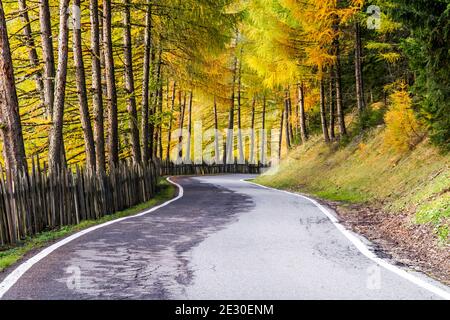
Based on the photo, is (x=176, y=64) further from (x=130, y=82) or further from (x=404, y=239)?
(x=404, y=239)

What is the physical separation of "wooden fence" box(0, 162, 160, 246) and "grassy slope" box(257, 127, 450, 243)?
7.28m

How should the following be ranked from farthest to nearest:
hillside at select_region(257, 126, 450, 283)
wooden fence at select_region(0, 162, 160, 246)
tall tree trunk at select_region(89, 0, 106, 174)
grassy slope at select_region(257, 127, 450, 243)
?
tall tree trunk at select_region(89, 0, 106, 174)
grassy slope at select_region(257, 127, 450, 243)
wooden fence at select_region(0, 162, 160, 246)
hillside at select_region(257, 126, 450, 283)

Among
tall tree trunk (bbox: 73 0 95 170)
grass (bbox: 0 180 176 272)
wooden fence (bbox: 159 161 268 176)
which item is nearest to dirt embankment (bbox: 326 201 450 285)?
grass (bbox: 0 180 176 272)

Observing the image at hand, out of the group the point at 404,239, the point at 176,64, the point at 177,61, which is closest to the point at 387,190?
the point at 404,239

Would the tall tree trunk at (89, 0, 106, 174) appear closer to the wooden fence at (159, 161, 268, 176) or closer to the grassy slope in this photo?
the grassy slope

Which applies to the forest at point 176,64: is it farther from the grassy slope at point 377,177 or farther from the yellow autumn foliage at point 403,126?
the grassy slope at point 377,177

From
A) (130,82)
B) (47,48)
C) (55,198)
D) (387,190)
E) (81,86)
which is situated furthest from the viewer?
(130,82)

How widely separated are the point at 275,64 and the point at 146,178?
996cm

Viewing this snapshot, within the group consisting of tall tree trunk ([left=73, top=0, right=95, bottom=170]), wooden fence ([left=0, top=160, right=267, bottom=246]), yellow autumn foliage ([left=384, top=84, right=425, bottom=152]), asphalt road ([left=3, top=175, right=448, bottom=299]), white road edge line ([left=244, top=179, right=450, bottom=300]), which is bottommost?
white road edge line ([left=244, top=179, right=450, bottom=300])

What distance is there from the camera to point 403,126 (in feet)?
53.4

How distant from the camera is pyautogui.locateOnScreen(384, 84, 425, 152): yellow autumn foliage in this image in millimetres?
15836

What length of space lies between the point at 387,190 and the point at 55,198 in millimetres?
9725
